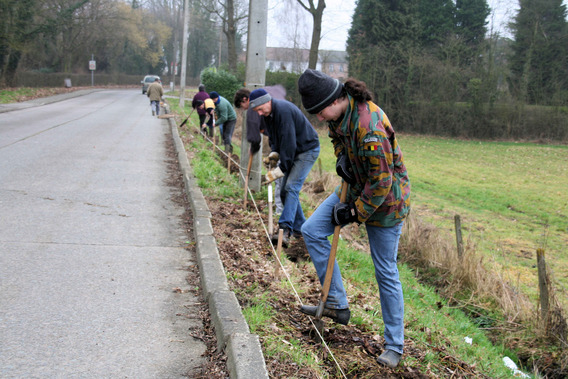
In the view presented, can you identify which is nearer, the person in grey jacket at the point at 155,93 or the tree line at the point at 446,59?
the person in grey jacket at the point at 155,93

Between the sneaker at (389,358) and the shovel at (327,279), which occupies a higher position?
the shovel at (327,279)

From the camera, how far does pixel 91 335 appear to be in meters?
3.71

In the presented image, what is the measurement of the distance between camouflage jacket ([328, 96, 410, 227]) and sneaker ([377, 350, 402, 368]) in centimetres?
89

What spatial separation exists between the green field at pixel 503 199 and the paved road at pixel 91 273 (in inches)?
182

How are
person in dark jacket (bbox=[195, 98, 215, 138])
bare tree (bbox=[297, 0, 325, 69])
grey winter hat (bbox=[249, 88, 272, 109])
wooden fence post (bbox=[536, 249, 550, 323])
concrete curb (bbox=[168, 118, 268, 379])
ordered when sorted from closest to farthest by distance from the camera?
1. concrete curb (bbox=[168, 118, 268, 379])
2. wooden fence post (bbox=[536, 249, 550, 323])
3. grey winter hat (bbox=[249, 88, 272, 109])
4. person in dark jacket (bbox=[195, 98, 215, 138])
5. bare tree (bbox=[297, 0, 325, 69])

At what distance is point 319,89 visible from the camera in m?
3.49

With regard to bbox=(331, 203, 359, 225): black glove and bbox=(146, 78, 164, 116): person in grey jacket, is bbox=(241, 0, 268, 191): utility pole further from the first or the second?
bbox=(146, 78, 164, 116): person in grey jacket

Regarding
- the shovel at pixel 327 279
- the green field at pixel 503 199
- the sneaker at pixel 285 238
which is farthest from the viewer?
the green field at pixel 503 199

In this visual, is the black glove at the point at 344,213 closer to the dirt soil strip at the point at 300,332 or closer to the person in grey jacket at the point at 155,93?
the dirt soil strip at the point at 300,332

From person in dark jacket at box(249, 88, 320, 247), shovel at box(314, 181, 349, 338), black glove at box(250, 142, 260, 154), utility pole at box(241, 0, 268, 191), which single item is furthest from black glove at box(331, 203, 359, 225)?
utility pole at box(241, 0, 268, 191)

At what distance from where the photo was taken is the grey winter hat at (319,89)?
3.49 metres

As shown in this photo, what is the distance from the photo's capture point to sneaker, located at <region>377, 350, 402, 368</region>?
3580 mm

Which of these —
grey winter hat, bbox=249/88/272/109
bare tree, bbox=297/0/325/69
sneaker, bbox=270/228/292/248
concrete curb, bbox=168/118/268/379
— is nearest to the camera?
concrete curb, bbox=168/118/268/379

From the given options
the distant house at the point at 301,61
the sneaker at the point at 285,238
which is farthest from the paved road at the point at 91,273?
the distant house at the point at 301,61
